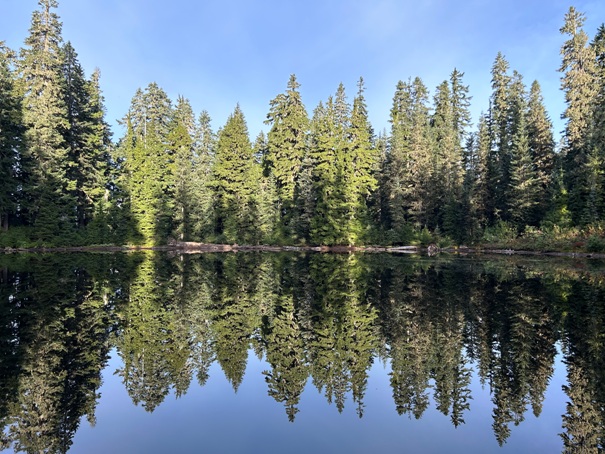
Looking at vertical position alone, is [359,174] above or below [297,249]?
above

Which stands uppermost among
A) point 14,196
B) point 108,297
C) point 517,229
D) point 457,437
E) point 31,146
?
point 31,146

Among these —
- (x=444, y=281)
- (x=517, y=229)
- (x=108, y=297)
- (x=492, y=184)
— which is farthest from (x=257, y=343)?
(x=492, y=184)

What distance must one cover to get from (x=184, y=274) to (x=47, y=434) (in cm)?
1668

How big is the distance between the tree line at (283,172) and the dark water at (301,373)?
107 ft

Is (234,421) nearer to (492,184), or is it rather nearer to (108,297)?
(108,297)

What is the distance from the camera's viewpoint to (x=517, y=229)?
46438 mm

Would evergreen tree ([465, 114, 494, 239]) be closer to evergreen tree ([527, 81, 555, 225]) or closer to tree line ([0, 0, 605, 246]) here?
tree line ([0, 0, 605, 246])

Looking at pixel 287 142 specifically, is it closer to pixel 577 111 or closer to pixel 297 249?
pixel 297 249

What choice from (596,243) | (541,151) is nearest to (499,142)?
(541,151)

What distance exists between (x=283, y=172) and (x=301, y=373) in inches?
1823

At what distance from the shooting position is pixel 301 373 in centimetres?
760

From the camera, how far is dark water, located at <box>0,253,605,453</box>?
534 cm

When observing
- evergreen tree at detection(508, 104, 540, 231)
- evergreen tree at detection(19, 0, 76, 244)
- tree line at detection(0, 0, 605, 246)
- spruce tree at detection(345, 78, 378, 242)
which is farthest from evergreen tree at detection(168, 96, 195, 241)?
evergreen tree at detection(508, 104, 540, 231)

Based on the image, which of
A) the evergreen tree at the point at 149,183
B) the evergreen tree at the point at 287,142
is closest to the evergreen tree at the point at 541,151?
the evergreen tree at the point at 287,142
